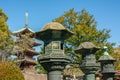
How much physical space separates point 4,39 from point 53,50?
23.1m

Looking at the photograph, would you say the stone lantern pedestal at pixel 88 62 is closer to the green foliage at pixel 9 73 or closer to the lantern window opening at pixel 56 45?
→ the lantern window opening at pixel 56 45

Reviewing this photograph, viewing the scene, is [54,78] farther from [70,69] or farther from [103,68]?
[70,69]

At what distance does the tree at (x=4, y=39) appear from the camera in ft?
90.3

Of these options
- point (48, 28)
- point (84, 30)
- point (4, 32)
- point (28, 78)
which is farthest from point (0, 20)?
point (48, 28)

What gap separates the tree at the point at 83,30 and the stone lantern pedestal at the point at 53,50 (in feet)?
77.5

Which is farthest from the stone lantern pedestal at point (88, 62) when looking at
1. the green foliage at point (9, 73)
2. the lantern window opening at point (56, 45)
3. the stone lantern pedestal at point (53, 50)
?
the green foliage at point (9, 73)

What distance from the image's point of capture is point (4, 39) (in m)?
Result: 32.2

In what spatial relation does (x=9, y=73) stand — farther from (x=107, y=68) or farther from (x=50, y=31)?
(x=50, y=31)

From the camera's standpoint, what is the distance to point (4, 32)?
3556 cm

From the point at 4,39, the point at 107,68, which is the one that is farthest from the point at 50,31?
the point at 4,39

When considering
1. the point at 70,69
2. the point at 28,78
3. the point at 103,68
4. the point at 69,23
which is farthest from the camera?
the point at 69,23

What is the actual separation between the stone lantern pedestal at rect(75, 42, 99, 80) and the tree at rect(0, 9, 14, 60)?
14674 mm

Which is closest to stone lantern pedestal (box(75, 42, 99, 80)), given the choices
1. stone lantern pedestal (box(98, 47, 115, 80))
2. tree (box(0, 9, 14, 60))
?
stone lantern pedestal (box(98, 47, 115, 80))

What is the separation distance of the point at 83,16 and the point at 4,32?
993 centimetres
